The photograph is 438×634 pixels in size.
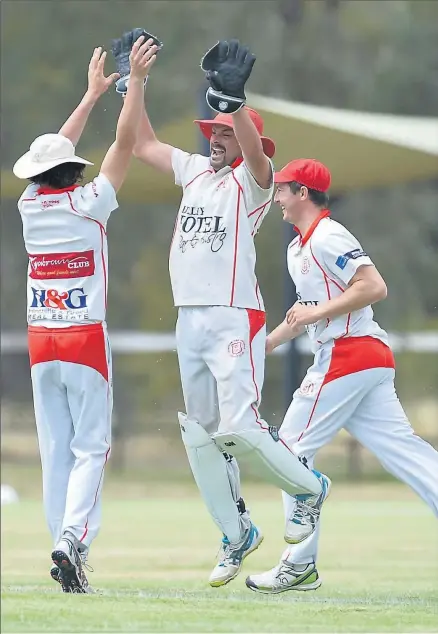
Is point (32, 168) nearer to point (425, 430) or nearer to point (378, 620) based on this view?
point (378, 620)

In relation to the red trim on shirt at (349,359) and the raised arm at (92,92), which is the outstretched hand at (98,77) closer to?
the raised arm at (92,92)

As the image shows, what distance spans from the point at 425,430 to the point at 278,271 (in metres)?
2.69

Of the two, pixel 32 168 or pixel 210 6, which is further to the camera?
pixel 210 6

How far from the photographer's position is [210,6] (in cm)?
2348

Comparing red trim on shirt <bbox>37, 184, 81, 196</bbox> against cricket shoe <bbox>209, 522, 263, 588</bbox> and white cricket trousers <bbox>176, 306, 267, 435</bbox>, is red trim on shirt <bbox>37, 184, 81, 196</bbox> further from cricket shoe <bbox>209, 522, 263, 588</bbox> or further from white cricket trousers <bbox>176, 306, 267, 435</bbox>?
cricket shoe <bbox>209, 522, 263, 588</bbox>

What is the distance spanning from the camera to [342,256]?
7.04 metres

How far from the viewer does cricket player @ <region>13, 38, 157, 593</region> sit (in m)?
6.74

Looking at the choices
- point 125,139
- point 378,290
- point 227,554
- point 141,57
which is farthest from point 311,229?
point 227,554

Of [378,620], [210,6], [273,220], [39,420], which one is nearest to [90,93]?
[39,420]

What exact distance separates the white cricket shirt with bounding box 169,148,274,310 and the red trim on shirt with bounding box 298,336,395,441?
48cm

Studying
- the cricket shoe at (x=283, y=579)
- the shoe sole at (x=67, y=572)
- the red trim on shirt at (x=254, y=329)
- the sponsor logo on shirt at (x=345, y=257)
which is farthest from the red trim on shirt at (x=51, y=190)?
the cricket shoe at (x=283, y=579)

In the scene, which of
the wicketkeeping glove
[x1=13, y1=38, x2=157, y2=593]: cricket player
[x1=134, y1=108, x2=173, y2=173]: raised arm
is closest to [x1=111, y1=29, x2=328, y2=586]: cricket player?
[x1=134, y1=108, x2=173, y2=173]: raised arm

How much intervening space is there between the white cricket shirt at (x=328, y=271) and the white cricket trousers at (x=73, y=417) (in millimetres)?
903

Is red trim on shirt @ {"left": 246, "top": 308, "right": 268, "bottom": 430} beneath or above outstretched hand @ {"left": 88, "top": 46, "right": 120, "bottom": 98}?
beneath
